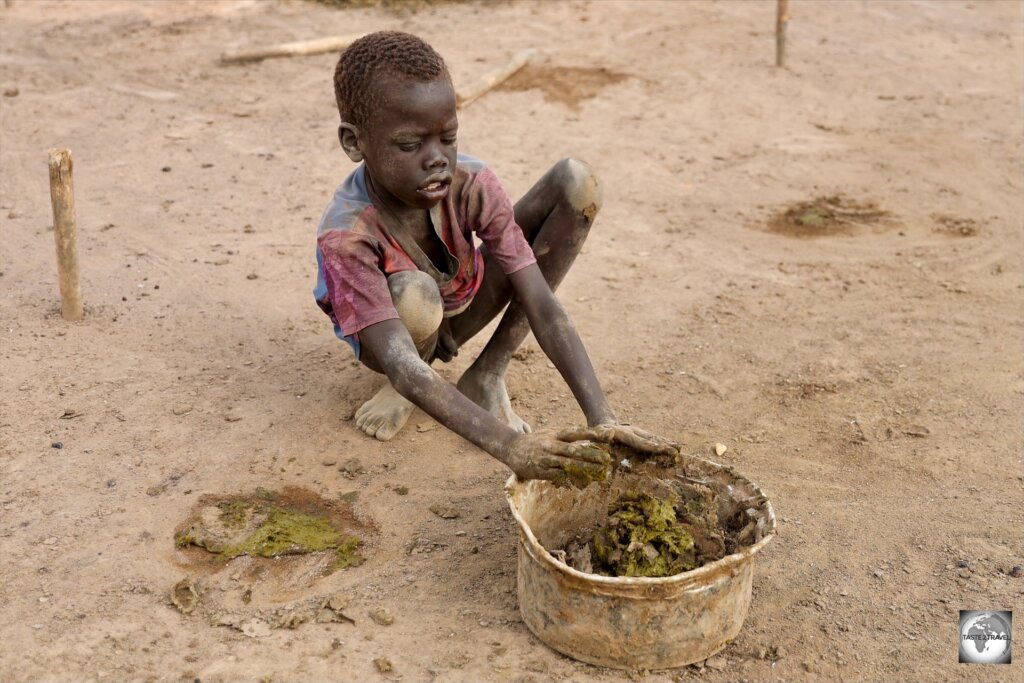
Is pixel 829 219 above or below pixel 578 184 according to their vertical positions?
below

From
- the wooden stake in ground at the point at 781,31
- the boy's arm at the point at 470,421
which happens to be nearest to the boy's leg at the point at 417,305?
the boy's arm at the point at 470,421

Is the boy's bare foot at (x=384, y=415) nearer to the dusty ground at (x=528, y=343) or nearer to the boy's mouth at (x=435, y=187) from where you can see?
the dusty ground at (x=528, y=343)

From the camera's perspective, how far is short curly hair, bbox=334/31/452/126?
2.73m

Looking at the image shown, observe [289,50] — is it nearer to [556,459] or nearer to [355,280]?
[355,280]

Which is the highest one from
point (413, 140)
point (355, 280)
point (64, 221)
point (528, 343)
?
point (413, 140)

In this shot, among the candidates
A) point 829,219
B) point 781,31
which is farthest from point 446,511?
point 781,31

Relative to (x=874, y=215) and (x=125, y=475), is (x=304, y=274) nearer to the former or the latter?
(x=125, y=475)

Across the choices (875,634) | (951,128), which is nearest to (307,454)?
(875,634)

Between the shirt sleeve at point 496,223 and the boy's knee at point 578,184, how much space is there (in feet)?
0.87

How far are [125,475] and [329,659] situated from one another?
1020 mm

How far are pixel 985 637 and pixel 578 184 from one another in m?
1.64

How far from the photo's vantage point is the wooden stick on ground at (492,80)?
251 inches

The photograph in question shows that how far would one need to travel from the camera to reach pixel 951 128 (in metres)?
6.36

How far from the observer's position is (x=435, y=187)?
9.29ft
